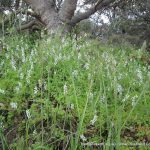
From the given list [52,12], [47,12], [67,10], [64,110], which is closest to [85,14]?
[67,10]

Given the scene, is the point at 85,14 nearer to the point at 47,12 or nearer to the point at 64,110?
the point at 47,12

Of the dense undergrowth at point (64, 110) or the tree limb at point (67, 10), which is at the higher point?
the tree limb at point (67, 10)

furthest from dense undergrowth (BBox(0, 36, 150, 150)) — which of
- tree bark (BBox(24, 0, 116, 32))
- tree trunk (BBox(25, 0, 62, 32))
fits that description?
tree bark (BBox(24, 0, 116, 32))

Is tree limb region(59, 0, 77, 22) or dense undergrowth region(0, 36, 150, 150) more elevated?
tree limb region(59, 0, 77, 22)

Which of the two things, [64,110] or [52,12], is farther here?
[52,12]

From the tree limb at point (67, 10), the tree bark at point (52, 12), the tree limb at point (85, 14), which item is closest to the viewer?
the tree bark at point (52, 12)

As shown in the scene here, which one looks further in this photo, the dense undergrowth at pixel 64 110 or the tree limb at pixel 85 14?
the tree limb at pixel 85 14

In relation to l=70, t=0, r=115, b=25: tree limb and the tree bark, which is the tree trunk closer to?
the tree bark

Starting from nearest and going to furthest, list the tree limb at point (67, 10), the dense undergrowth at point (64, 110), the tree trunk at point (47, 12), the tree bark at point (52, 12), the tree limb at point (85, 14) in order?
the dense undergrowth at point (64, 110) → the tree trunk at point (47, 12) → the tree bark at point (52, 12) → the tree limb at point (67, 10) → the tree limb at point (85, 14)

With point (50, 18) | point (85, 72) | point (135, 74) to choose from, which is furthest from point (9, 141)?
point (50, 18)

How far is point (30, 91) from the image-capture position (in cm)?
402

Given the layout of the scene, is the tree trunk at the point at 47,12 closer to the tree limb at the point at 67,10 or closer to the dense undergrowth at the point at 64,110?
the tree limb at the point at 67,10

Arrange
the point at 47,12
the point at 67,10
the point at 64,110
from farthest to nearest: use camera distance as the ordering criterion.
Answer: the point at 67,10
the point at 47,12
the point at 64,110

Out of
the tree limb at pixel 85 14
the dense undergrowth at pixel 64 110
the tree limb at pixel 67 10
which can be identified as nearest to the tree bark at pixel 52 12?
the tree limb at pixel 67 10
